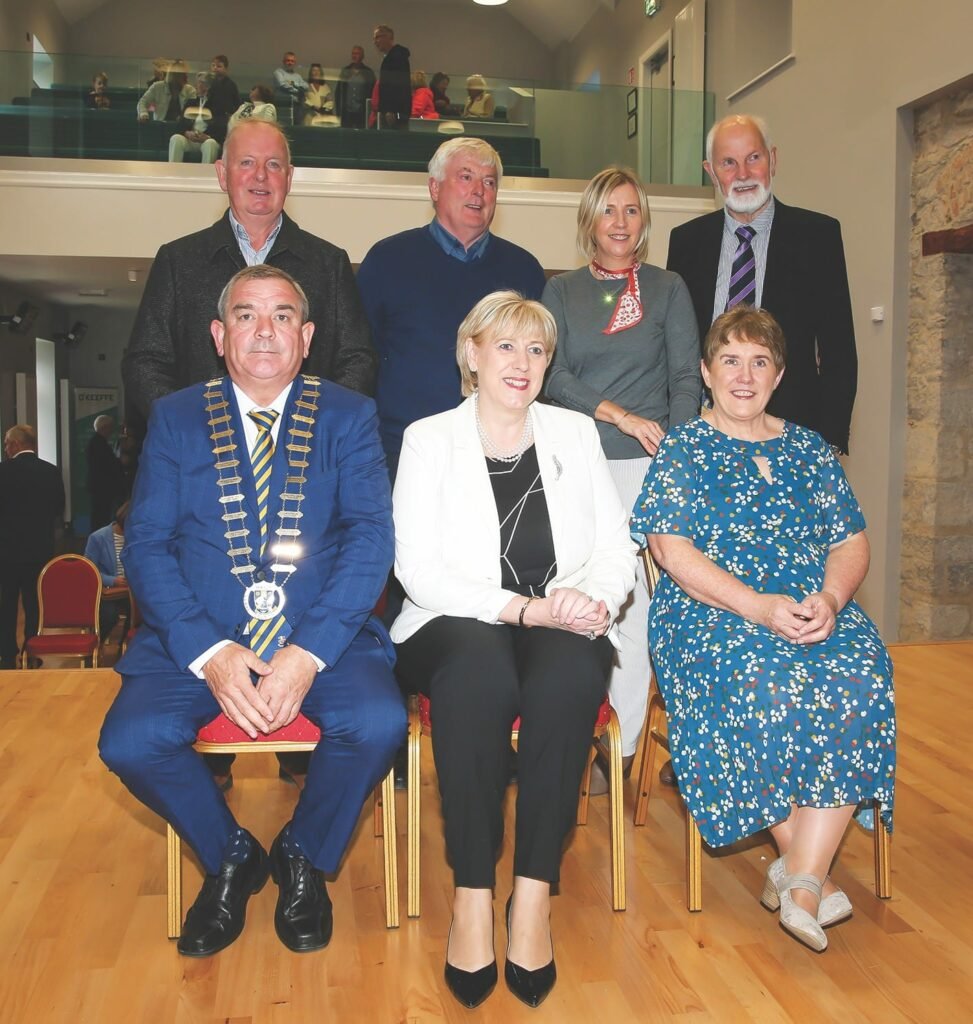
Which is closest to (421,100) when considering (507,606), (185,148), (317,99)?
(317,99)

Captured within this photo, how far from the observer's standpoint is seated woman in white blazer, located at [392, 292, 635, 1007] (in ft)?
6.92

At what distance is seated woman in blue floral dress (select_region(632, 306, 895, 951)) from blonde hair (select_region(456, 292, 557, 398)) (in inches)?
16.3

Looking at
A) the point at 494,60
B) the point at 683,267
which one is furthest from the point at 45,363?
the point at 683,267

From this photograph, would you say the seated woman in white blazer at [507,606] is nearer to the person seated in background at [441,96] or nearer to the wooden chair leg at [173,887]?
the wooden chair leg at [173,887]

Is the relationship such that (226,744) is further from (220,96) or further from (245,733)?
(220,96)

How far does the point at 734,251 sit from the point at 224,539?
1743 mm

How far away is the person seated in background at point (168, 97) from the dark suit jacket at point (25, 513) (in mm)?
3165

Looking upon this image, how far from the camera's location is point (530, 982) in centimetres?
204

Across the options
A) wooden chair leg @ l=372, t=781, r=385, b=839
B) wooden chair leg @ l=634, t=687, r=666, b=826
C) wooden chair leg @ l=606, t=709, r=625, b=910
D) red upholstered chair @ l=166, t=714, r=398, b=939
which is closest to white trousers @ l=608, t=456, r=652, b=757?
wooden chair leg @ l=634, t=687, r=666, b=826

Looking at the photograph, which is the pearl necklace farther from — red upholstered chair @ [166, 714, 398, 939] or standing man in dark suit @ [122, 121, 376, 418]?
red upholstered chair @ [166, 714, 398, 939]

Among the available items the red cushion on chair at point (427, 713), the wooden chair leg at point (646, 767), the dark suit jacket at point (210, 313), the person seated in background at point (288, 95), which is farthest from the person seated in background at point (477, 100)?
the red cushion on chair at point (427, 713)

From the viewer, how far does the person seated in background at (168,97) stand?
873cm

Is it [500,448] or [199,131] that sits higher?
[199,131]

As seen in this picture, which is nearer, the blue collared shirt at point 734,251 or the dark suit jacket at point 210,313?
the dark suit jacket at point 210,313
